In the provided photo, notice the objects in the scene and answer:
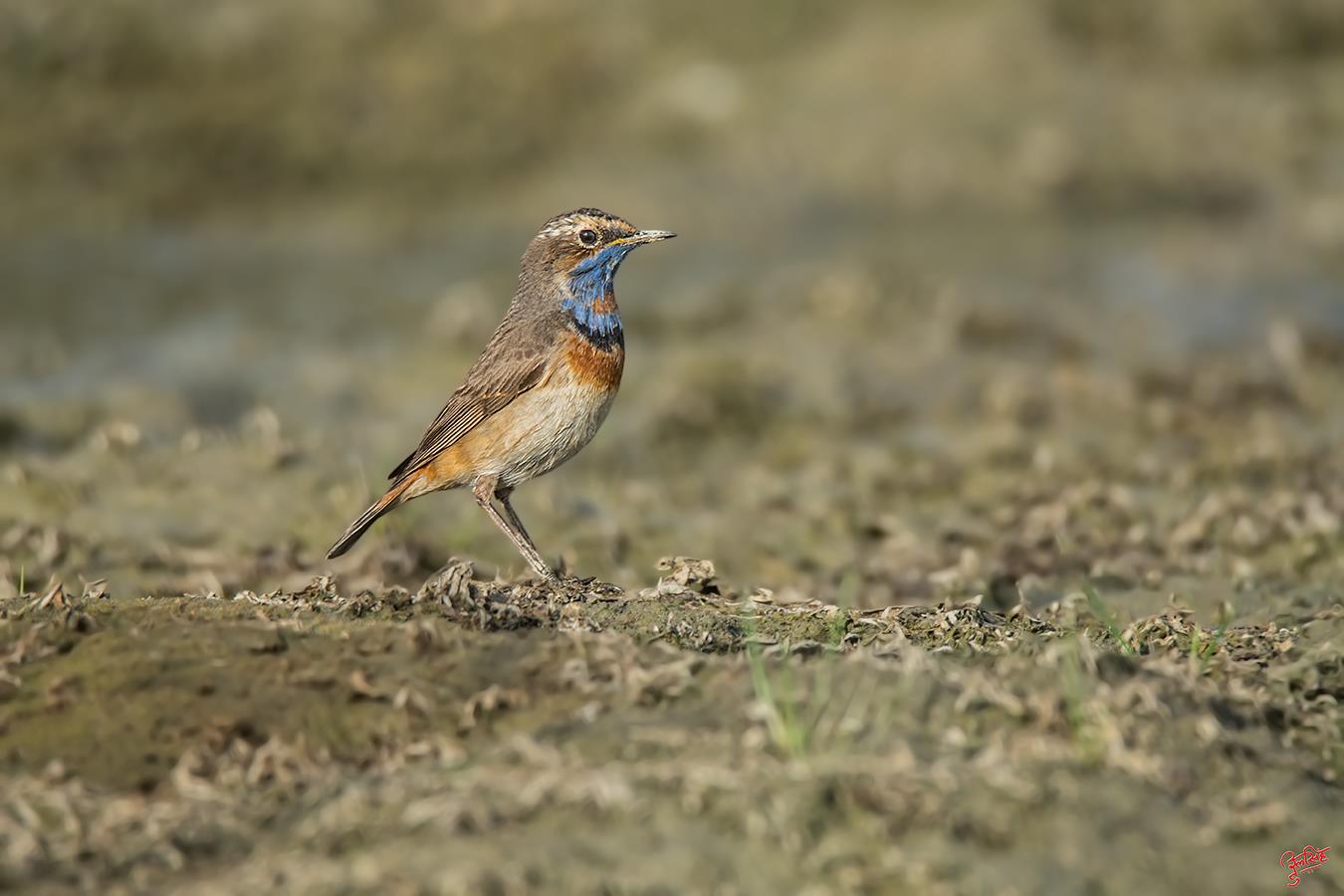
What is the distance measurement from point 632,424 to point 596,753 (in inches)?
277

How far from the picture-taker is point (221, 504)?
9797 millimetres

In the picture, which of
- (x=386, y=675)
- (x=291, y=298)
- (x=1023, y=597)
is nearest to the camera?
(x=386, y=675)

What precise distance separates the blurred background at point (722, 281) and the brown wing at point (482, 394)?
960 millimetres

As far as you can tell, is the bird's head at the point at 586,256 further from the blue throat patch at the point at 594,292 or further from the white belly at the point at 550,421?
the white belly at the point at 550,421

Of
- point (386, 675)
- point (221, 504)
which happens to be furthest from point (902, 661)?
point (221, 504)

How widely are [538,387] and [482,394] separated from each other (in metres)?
0.29

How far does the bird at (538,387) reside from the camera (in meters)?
7.60

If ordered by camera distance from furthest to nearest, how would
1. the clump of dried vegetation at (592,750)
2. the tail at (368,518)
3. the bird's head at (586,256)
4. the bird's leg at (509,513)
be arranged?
the bird's head at (586,256), the bird's leg at (509,513), the tail at (368,518), the clump of dried vegetation at (592,750)

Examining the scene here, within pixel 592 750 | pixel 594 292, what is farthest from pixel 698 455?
pixel 592 750

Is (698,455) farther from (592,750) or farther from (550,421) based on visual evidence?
(592,750)

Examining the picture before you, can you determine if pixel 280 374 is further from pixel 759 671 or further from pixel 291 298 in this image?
pixel 759 671

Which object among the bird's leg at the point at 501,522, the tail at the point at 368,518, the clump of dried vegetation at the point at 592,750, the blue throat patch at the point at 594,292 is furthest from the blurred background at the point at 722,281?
the clump of dried vegetation at the point at 592,750

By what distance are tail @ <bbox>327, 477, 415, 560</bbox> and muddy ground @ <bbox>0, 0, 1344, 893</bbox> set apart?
13.0 inches

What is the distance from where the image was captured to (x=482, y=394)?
776cm
